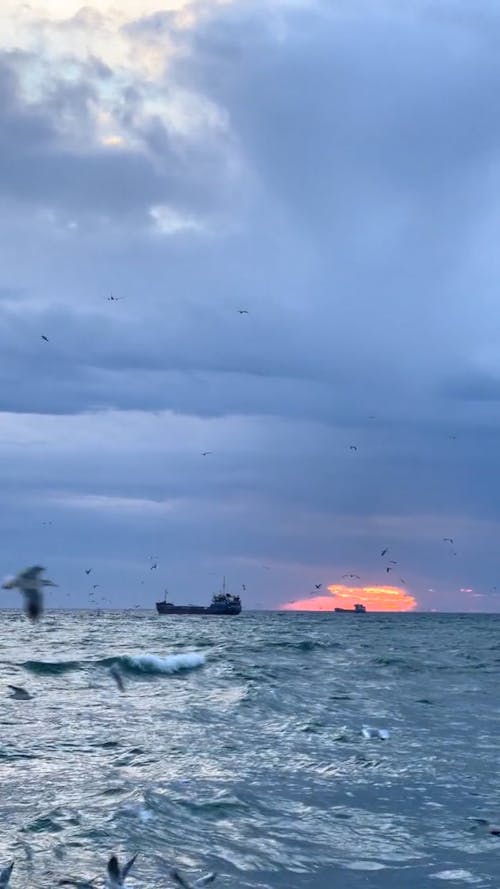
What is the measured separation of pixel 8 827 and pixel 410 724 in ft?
45.9

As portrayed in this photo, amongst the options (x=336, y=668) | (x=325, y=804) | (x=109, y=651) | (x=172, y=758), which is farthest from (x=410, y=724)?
(x=109, y=651)

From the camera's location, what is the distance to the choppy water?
11.9m

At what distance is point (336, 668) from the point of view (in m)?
42.5

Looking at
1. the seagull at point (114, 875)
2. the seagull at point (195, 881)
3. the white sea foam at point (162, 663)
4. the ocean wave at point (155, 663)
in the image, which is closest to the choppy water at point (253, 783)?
the seagull at point (195, 881)

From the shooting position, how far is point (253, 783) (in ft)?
54.4

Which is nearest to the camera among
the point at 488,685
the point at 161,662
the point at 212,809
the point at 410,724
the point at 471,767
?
the point at 212,809

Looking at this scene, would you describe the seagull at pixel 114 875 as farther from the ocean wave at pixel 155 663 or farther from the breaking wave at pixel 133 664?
the ocean wave at pixel 155 663

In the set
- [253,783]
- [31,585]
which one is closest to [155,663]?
[253,783]

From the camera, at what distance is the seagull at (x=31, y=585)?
1264cm

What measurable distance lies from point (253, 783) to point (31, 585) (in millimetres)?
6414

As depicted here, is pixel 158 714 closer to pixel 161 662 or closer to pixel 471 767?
pixel 471 767

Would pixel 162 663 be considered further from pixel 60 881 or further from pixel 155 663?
pixel 60 881

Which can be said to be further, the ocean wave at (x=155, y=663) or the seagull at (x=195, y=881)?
the ocean wave at (x=155, y=663)

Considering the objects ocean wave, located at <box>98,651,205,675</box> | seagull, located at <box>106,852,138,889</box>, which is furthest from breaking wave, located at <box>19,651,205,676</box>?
seagull, located at <box>106,852,138,889</box>
